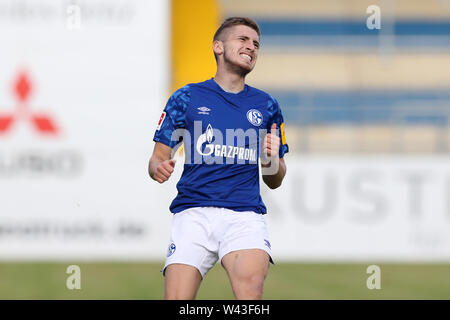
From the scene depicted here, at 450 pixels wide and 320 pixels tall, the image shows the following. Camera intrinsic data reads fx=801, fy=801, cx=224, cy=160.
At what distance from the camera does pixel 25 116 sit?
423 inches

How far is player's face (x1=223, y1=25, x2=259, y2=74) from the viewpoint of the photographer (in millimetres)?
3971

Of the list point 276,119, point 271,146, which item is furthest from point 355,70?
point 271,146

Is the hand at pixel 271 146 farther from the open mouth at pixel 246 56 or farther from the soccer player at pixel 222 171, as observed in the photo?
the open mouth at pixel 246 56

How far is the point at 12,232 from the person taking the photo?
10680 mm

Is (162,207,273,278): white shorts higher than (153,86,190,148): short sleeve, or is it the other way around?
(153,86,190,148): short sleeve

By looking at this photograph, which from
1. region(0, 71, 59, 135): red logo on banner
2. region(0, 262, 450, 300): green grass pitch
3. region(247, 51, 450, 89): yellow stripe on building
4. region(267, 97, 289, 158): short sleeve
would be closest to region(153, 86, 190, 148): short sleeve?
region(267, 97, 289, 158): short sleeve

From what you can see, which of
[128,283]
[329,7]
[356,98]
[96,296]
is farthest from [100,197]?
[329,7]

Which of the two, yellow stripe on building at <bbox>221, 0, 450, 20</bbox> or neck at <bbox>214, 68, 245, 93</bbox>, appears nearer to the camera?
neck at <bbox>214, 68, 245, 93</bbox>

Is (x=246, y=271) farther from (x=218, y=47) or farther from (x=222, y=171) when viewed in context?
(x=218, y=47)

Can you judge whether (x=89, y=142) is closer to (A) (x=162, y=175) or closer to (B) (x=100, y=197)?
(B) (x=100, y=197)

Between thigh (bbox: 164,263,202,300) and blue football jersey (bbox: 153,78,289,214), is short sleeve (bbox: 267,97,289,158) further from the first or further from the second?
thigh (bbox: 164,263,202,300)

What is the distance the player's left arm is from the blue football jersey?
0.06 meters
